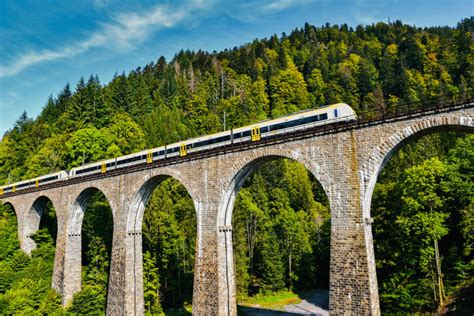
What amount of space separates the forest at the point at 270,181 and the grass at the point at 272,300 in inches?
28.2

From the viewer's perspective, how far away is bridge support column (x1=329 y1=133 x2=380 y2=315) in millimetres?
14344

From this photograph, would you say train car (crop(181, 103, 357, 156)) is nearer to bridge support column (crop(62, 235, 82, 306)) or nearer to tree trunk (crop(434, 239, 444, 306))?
tree trunk (crop(434, 239, 444, 306))

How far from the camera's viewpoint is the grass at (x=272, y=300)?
35188 millimetres

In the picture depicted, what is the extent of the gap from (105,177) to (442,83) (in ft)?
203

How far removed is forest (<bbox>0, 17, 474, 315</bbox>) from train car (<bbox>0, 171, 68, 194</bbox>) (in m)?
2.87

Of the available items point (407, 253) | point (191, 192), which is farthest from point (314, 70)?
point (191, 192)

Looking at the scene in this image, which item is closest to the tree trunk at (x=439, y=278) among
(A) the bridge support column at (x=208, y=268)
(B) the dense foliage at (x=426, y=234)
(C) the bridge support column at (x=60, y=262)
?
(B) the dense foliage at (x=426, y=234)

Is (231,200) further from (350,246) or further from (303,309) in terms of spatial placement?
(303,309)

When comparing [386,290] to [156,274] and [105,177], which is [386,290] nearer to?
[156,274]

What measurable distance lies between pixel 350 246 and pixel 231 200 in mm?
7270

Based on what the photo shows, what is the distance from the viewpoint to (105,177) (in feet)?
87.6

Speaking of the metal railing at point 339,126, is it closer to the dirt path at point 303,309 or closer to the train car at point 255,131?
the train car at point 255,131

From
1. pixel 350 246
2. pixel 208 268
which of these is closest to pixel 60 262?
pixel 208 268

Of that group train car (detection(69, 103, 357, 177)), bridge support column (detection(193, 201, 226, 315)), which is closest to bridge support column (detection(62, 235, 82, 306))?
train car (detection(69, 103, 357, 177))
